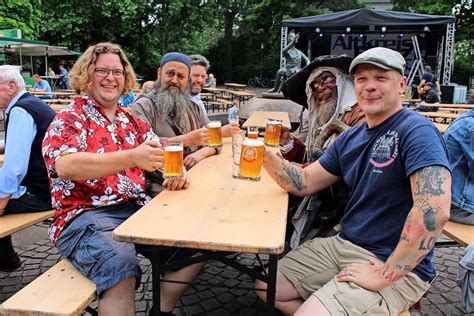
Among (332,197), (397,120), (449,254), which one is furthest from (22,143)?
(449,254)

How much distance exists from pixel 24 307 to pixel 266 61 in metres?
28.1

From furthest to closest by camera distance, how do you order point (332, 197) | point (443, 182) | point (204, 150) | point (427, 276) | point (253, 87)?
point (253, 87), point (204, 150), point (332, 197), point (427, 276), point (443, 182)

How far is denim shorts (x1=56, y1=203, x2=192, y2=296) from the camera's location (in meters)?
1.81

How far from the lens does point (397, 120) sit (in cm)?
185

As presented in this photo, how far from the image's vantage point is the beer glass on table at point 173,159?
1.95 meters

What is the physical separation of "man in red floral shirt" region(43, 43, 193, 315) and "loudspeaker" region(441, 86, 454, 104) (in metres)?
15.2

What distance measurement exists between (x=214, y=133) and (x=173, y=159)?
0.78 metres

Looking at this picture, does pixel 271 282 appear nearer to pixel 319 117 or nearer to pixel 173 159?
pixel 173 159

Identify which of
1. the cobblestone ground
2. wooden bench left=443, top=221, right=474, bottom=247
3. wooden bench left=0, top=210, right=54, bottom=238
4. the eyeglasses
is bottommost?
the cobblestone ground

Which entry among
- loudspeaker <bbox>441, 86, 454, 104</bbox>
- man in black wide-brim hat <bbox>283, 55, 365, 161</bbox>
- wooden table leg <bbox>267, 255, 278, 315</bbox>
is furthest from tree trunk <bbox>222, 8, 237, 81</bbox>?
wooden table leg <bbox>267, 255, 278, 315</bbox>

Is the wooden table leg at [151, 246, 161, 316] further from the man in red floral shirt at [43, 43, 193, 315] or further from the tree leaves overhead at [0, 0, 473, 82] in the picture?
the tree leaves overhead at [0, 0, 473, 82]

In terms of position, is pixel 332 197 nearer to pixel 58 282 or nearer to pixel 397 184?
pixel 397 184

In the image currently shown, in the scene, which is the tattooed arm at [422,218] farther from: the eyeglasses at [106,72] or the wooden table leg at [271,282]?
the eyeglasses at [106,72]

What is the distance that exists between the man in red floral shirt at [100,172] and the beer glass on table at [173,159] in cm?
6
